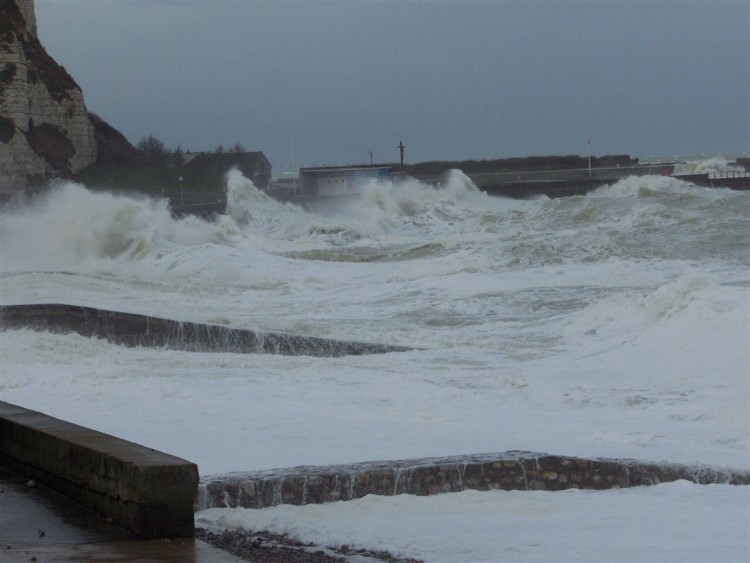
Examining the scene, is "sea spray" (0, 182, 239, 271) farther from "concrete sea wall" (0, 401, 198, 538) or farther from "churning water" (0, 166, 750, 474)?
"concrete sea wall" (0, 401, 198, 538)

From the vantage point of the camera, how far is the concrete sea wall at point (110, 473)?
16.7 feet

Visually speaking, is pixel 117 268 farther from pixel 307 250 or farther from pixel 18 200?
pixel 18 200

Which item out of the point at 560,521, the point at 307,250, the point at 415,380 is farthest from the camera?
the point at 307,250

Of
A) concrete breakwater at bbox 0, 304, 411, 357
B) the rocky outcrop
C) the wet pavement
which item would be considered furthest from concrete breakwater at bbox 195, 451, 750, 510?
the rocky outcrop

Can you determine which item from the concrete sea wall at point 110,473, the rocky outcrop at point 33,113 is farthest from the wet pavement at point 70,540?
the rocky outcrop at point 33,113

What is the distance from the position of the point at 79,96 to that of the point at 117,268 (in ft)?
76.6

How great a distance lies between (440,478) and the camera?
21.7 feet

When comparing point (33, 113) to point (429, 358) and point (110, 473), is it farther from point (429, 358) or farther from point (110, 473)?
point (110, 473)

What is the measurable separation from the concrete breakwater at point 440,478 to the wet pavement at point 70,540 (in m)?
0.77

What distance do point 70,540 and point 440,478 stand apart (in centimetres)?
226

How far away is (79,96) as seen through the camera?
51.5 m

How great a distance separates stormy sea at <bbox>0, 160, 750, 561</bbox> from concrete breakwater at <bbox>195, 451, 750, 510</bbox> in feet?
0.41

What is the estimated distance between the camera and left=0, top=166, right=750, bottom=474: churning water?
28.6 ft

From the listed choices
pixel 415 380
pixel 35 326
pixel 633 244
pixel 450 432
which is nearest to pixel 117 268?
pixel 633 244
